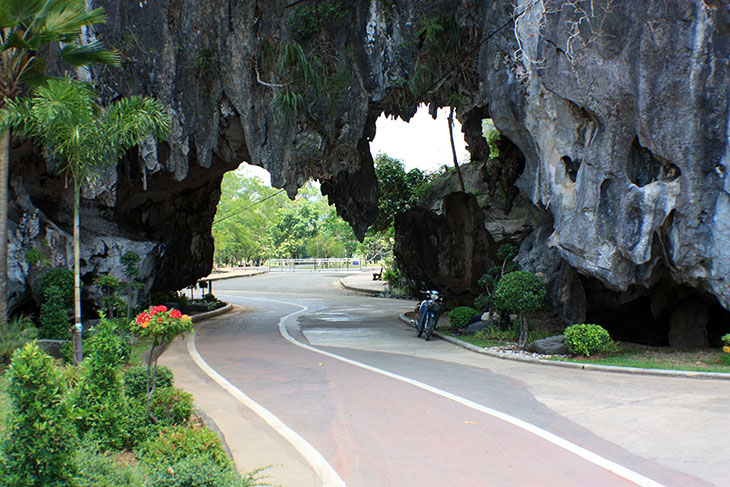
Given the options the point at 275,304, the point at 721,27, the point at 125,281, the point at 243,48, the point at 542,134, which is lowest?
the point at 275,304

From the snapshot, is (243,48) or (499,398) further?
(243,48)

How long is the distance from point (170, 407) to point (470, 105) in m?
14.0

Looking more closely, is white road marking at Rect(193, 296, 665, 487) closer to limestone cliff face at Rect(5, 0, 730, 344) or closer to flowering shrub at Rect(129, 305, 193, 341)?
flowering shrub at Rect(129, 305, 193, 341)

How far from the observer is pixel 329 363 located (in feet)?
39.1

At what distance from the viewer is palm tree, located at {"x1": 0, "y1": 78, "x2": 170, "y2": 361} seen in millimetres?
10484

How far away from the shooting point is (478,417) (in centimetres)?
743

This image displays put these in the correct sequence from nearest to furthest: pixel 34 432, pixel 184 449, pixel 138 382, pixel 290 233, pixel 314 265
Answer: pixel 34 432, pixel 184 449, pixel 138 382, pixel 314 265, pixel 290 233

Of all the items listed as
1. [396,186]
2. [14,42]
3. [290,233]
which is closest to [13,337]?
[14,42]

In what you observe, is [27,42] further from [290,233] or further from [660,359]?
[290,233]

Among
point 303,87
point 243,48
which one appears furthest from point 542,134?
point 243,48

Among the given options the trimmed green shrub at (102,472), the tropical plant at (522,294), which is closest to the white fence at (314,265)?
the tropical plant at (522,294)

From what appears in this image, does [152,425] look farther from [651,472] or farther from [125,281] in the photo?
[125,281]

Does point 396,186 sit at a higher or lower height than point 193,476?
higher

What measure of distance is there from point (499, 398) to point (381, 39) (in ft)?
43.0
